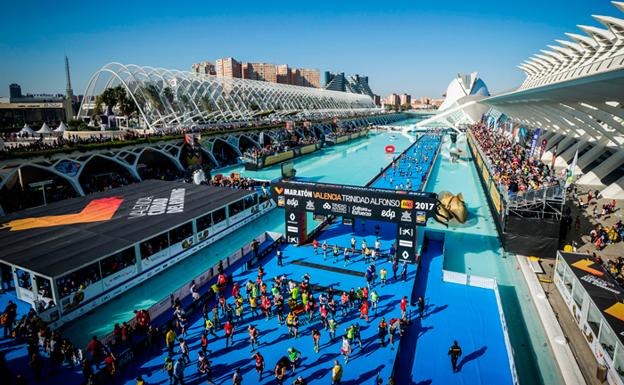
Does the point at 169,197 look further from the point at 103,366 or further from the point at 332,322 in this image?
the point at 332,322

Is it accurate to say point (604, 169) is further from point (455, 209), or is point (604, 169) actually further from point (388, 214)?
point (388, 214)

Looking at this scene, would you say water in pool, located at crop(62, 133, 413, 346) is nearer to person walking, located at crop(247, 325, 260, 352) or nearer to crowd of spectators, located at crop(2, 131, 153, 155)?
person walking, located at crop(247, 325, 260, 352)

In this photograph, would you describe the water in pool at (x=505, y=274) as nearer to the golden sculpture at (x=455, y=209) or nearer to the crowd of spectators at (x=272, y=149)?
the golden sculpture at (x=455, y=209)

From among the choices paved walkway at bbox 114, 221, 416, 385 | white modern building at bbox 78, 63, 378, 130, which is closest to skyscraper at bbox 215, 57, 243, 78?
white modern building at bbox 78, 63, 378, 130

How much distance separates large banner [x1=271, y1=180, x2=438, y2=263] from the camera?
15.5 meters

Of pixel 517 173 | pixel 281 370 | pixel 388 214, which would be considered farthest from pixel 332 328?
pixel 517 173

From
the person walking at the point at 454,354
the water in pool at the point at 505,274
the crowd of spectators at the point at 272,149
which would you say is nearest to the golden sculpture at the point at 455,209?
the water in pool at the point at 505,274

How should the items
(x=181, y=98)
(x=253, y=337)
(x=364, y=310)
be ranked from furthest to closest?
(x=181, y=98)
(x=364, y=310)
(x=253, y=337)

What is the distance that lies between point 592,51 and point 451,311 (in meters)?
34.8

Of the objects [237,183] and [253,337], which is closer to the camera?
[253,337]

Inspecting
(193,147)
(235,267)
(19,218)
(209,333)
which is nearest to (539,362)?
(209,333)

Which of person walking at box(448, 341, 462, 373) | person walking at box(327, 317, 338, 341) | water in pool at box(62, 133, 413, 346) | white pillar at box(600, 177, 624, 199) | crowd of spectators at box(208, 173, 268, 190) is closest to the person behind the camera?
person walking at box(448, 341, 462, 373)

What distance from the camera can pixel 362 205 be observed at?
53.8 feet

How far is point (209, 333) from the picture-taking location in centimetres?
1193
